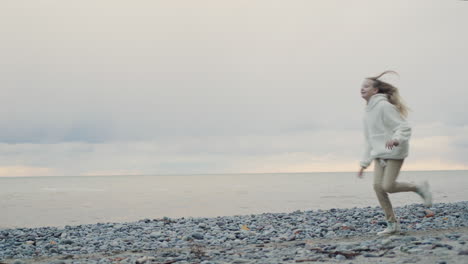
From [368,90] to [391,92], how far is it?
1.34 feet

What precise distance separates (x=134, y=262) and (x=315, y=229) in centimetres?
423

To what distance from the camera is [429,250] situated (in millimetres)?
5762

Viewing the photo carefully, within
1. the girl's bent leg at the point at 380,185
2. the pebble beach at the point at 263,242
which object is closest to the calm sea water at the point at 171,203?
the pebble beach at the point at 263,242

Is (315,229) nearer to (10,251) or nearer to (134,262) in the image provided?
(134,262)

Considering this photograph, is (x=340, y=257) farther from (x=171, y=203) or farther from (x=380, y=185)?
(x=171, y=203)

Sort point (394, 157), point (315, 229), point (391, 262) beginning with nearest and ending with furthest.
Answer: point (391, 262) < point (394, 157) < point (315, 229)

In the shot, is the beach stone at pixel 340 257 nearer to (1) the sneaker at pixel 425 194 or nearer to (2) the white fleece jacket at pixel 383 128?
(2) the white fleece jacket at pixel 383 128

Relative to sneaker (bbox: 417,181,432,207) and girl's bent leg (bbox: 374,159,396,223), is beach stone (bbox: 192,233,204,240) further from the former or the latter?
sneaker (bbox: 417,181,432,207)

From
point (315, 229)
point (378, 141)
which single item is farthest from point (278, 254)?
point (315, 229)

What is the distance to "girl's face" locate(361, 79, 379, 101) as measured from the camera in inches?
286

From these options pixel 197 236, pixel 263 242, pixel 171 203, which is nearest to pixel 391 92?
pixel 263 242

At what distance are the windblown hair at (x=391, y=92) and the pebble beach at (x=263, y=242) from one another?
215 centimetres

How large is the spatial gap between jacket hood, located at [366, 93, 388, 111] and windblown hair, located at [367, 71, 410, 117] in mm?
151

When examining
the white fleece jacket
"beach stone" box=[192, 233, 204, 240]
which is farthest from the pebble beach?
the white fleece jacket
